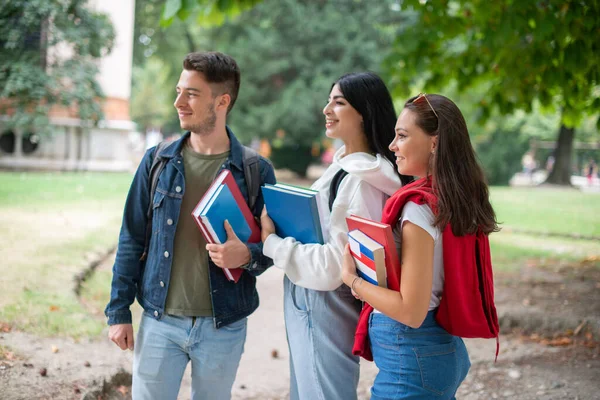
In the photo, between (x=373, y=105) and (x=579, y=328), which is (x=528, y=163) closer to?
(x=579, y=328)

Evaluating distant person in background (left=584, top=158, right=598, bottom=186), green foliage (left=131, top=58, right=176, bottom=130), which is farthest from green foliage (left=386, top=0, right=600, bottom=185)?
green foliage (left=131, top=58, right=176, bottom=130)

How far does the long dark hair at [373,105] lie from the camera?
2.41 meters

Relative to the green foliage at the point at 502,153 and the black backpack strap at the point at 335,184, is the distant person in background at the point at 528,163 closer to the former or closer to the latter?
the green foliage at the point at 502,153

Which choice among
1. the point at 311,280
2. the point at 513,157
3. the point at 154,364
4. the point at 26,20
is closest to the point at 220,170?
the point at 311,280

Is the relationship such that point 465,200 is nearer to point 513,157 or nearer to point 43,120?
point 43,120

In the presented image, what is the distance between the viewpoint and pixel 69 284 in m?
5.22

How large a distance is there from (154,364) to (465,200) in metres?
1.39

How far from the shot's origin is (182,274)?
2.51m

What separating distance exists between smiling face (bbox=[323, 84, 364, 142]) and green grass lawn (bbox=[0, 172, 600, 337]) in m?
2.75

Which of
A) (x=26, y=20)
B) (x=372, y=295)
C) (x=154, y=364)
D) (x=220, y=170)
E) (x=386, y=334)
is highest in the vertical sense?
(x=26, y=20)

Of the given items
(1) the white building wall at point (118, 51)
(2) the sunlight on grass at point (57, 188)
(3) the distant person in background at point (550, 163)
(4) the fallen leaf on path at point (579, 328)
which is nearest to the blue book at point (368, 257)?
(4) the fallen leaf on path at point (579, 328)

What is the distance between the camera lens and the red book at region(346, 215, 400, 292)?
1950 mm

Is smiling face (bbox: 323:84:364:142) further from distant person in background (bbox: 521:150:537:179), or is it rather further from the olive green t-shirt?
distant person in background (bbox: 521:150:537:179)

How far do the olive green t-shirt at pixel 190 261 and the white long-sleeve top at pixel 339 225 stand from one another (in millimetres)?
333
